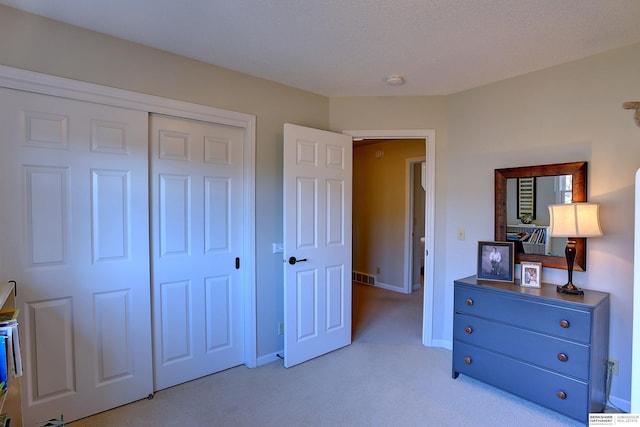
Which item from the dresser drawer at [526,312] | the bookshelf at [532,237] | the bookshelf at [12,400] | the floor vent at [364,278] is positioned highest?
the bookshelf at [532,237]

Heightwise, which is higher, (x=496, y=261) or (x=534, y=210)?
(x=534, y=210)

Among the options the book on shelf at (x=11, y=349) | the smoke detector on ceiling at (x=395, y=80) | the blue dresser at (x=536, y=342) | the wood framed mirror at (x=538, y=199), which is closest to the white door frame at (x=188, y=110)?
the smoke detector on ceiling at (x=395, y=80)

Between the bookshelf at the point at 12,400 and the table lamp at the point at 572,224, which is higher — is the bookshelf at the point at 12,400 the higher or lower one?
the lower one

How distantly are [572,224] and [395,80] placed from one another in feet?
5.42

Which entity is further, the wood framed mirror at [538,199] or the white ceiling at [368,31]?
the wood framed mirror at [538,199]

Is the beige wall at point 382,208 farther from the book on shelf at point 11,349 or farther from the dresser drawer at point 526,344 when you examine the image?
the book on shelf at point 11,349

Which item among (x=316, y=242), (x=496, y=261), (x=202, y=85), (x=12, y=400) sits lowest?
(x=12, y=400)

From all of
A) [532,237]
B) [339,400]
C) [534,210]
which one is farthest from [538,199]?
[339,400]

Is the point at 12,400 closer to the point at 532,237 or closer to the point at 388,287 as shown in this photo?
the point at 532,237

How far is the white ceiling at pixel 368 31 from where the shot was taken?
1757mm

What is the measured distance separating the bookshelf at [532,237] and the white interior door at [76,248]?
2.78 meters

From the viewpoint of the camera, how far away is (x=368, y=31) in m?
2.01

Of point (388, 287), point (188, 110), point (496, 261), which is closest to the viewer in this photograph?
point (188, 110)

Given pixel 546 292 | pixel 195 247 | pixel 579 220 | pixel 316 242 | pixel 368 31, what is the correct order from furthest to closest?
pixel 316 242, pixel 195 247, pixel 546 292, pixel 579 220, pixel 368 31
